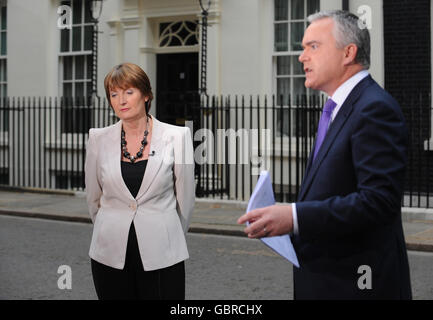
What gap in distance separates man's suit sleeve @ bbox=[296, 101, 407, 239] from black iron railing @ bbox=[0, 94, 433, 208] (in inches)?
341

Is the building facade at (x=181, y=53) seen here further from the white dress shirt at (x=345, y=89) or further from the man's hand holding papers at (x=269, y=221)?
the man's hand holding papers at (x=269, y=221)

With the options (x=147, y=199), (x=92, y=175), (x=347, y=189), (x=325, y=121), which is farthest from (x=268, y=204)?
(x=92, y=175)

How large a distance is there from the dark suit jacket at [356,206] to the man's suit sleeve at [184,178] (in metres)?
1.12

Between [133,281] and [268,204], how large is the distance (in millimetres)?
1247

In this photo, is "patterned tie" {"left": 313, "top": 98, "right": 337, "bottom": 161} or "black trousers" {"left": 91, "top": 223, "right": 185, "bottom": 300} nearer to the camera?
"patterned tie" {"left": 313, "top": 98, "right": 337, "bottom": 161}

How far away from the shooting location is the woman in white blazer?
11.0 feet

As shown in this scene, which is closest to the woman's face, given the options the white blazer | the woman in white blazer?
the woman in white blazer

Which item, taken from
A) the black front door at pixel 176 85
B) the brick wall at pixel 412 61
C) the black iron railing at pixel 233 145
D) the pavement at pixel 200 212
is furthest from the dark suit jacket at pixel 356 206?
the black front door at pixel 176 85

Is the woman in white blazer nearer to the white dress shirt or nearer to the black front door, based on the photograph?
the white dress shirt

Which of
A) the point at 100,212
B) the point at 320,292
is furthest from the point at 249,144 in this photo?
the point at 320,292

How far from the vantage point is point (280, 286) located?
681 centimetres

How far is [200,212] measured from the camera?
11875 mm

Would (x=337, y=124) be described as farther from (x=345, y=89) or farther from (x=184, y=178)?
(x=184, y=178)

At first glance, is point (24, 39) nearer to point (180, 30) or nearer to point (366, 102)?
point (180, 30)
